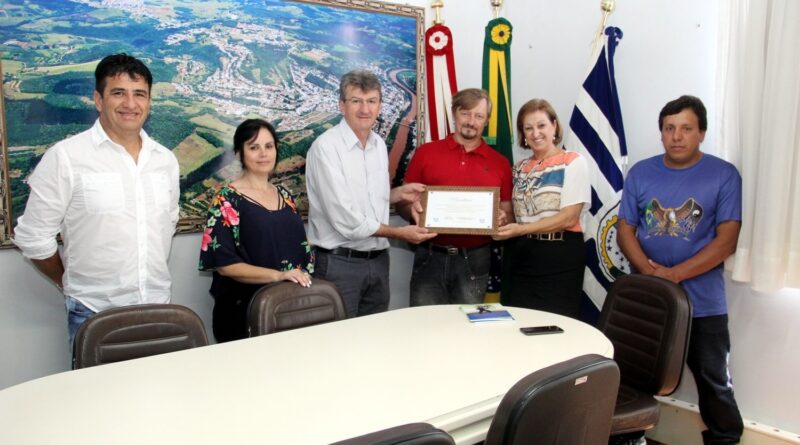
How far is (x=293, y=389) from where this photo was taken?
1.76 metres

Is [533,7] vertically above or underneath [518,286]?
above

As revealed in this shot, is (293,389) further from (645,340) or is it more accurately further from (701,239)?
(701,239)

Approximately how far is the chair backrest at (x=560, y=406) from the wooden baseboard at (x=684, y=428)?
2069 millimetres

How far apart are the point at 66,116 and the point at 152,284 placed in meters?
0.96

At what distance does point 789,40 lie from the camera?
2.80 metres

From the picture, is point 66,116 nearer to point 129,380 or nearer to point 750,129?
point 129,380

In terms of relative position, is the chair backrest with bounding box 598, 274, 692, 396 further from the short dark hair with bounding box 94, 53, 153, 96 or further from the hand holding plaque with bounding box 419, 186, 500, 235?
the short dark hair with bounding box 94, 53, 153, 96

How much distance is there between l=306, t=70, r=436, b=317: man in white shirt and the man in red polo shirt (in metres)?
0.20

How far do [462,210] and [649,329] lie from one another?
1.16 m

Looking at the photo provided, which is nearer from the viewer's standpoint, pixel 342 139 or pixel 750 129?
pixel 750 129

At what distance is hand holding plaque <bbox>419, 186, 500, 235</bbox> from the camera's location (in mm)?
3297

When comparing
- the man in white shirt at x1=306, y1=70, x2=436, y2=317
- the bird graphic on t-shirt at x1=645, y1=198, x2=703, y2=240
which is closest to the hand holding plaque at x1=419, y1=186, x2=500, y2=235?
the man in white shirt at x1=306, y1=70, x2=436, y2=317

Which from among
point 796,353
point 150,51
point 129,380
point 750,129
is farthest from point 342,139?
point 796,353

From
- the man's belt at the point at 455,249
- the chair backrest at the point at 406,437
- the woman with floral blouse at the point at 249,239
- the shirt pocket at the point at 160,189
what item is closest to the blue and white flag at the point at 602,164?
the man's belt at the point at 455,249
